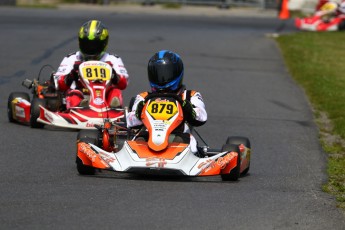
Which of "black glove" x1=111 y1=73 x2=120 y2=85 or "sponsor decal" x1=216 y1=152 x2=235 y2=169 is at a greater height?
"sponsor decal" x1=216 y1=152 x2=235 y2=169

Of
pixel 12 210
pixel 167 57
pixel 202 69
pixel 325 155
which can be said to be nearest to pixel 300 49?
pixel 202 69

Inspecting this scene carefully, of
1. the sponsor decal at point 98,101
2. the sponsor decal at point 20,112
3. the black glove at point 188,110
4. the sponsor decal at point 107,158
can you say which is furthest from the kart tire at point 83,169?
the sponsor decal at point 20,112

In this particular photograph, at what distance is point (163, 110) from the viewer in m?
9.25

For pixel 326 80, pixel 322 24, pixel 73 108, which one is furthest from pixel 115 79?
pixel 322 24

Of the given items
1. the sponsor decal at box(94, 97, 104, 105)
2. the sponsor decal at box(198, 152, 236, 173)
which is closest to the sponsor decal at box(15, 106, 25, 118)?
the sponsor decal at box(94, 97, 104, 105)

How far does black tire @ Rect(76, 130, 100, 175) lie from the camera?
8.84m

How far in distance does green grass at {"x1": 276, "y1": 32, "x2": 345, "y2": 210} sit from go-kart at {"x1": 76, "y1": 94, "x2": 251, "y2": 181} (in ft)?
2.87

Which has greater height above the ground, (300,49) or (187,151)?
(187,151)

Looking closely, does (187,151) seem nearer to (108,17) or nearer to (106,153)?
(106,153)

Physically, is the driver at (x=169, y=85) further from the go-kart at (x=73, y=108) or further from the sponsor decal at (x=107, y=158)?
the go-kart at (x=73, y=108)

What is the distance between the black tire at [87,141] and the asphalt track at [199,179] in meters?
0.08

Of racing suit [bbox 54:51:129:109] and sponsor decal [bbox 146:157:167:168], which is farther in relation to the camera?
racing suit [bbox 54:51:129:109]

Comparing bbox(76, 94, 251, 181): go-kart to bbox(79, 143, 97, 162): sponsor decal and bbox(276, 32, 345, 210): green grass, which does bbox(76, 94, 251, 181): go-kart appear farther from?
bbox(276, 32, 345, 210): green grass

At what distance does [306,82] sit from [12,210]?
1128 centimetres
